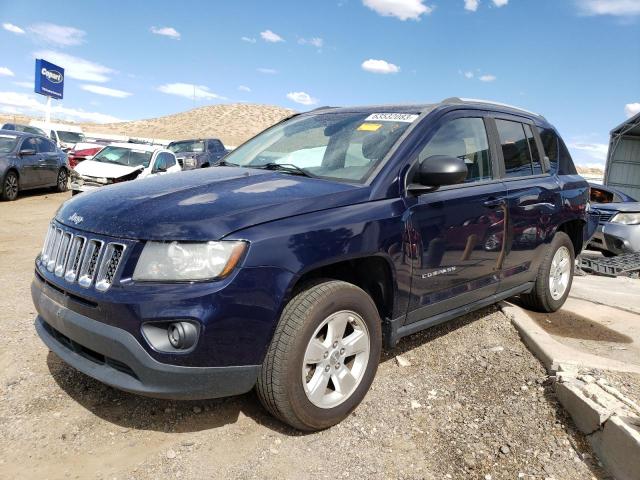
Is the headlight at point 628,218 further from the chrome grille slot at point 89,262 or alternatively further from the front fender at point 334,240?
the chrome grille slot at point 89,262

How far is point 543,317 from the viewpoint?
5230mm

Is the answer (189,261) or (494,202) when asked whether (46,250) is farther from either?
(494,202)

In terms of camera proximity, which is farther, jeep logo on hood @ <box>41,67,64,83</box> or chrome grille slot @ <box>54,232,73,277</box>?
jeep logo on hood @ <box>41,67,64,83</box>

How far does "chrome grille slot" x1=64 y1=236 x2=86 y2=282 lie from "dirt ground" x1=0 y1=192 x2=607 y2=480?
85 cm

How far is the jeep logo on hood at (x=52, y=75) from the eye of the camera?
40.6 metres

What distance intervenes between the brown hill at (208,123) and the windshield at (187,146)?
5467 cm

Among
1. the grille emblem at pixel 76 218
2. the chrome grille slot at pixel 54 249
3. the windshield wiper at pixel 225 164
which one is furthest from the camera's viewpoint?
the windshield wiper at pixel 225 164

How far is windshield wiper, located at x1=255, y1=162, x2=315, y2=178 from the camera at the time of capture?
3441 mm

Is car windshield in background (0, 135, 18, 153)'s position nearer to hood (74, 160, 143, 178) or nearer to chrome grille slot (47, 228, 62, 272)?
hood (74, 160, 143, 178)

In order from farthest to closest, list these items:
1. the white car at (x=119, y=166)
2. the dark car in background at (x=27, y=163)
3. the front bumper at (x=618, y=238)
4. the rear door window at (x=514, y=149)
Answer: the dark car in background at (x=27, y=163)
the white car at (x=119, y=166)
the front bumper at (x=618, y=238)
the rear door window at (x=514, y=149)

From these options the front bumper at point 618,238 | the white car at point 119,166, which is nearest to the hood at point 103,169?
the white car at point 119,166

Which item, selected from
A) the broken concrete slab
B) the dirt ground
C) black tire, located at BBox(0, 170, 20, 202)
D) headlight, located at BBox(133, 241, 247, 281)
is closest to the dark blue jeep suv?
headlight, located at BBox(133, 241, 247, 281)

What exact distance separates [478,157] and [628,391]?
6.05 feet

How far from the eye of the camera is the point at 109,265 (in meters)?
2.61
